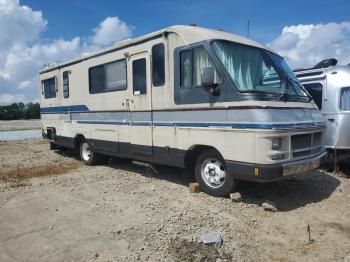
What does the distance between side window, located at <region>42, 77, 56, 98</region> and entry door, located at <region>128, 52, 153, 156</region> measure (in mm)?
4644

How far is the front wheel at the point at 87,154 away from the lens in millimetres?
10555

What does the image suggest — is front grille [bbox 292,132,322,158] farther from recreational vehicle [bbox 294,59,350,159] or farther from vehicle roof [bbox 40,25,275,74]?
vehicle roof [bbox 40,25,275,74]

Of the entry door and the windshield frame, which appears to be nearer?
the windshield frame

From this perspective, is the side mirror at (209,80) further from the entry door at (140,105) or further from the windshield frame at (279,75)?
the entry door at (140,105)

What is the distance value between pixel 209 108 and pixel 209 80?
0.52m

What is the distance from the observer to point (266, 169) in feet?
19.6

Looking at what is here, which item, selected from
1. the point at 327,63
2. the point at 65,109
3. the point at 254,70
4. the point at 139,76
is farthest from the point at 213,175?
the point at 65,109

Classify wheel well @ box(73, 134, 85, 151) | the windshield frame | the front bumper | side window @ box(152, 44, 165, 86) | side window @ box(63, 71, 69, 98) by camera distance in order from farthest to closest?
side window @ box(63, 71, 69, 98)
wheel well @ box(73, 134, 85, 151)
side window @ box(152, 44, 165, 86)
the windshield frame
the front bumper

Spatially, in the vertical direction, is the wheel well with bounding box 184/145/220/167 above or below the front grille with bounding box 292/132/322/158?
below

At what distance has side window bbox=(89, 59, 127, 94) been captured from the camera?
29.3 feet

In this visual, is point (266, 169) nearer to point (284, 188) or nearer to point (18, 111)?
point (284, 188)

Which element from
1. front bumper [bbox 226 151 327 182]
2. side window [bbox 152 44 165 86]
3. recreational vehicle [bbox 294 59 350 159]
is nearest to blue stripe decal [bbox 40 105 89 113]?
side window [bbox 152 44 165 86]

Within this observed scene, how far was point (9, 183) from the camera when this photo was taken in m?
8.48

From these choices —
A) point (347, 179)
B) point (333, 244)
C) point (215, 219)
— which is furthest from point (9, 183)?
point (347, 179)
